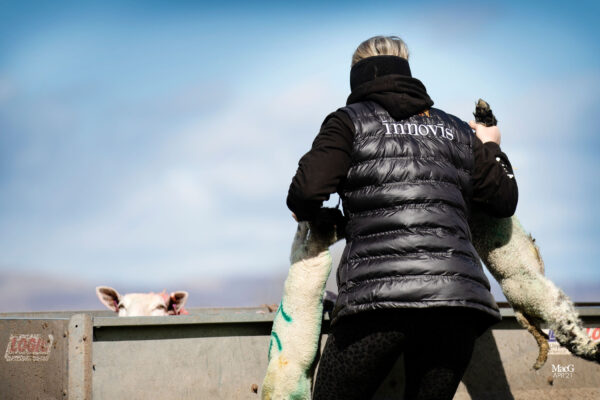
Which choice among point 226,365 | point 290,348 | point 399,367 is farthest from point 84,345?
point 399,367

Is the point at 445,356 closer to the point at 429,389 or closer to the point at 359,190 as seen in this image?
the point at 429,389

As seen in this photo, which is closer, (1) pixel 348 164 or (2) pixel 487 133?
(1) pixel 348 164

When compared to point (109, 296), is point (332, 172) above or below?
above

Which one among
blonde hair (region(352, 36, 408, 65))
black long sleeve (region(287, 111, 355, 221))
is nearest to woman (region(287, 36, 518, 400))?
black long sleeve (region(287, 111, 355, 221))

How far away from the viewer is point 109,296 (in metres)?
5.00

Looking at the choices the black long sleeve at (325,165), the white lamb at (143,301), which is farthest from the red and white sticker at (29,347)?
the black long sleeve at (325,165)

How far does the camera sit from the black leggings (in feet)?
7.12

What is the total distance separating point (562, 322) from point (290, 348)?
1.24 m

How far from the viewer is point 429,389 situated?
7.57 feet

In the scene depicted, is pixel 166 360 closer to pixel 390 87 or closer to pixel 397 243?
pixel 397 243

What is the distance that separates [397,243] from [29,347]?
86.6 inches

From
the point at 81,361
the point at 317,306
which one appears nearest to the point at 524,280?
the point at 317,306

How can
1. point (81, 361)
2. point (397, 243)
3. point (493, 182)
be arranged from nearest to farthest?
1. point (397, 243)
2. point (493, 182)
3. point (81, 361)

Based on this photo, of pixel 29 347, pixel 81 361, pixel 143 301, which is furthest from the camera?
pixel 143 301
